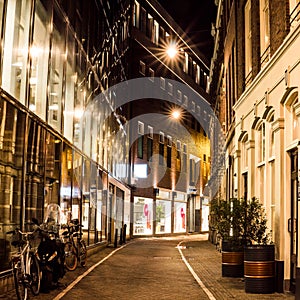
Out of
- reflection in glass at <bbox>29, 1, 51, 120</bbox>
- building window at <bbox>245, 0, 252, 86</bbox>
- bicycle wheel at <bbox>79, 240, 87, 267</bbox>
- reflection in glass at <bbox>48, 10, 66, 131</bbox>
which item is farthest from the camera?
building window at <bbox>245, 0, 252, 86</bbox>

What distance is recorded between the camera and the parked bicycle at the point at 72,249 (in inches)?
647

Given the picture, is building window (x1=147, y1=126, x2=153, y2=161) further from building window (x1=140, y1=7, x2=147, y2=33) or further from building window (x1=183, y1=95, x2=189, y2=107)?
building window (x1=183, y1=95, x2=189, y2=107)

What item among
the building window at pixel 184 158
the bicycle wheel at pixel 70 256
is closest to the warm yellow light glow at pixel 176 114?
the building window at pixel 184 158

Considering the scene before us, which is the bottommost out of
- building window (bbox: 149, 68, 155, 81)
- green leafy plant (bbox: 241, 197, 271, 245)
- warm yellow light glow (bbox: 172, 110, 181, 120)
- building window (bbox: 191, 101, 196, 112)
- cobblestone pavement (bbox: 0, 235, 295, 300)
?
cobblestone pavement (bbox: 0, 235, 295, 300)

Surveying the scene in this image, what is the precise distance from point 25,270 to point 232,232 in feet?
19.0

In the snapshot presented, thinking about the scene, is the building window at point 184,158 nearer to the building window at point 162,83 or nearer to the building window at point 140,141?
the building window at point 162,83

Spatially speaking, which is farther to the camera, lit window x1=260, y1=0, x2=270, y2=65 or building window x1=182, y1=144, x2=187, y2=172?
building window x1=182, y1=144, x2=187, y2=172

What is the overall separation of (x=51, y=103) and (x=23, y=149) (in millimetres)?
3918

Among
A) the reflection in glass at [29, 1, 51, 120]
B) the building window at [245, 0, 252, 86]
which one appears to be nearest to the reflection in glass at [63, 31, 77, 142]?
the reflection in glass at [29, 1, 51, 120]

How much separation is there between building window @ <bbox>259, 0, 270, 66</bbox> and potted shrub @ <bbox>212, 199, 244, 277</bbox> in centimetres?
415

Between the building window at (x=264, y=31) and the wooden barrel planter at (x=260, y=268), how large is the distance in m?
5.52

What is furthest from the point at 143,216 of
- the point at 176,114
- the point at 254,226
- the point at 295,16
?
the point at 295,16

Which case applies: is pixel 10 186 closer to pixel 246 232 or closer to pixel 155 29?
pixel 246 232

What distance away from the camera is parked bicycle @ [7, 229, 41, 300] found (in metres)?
10.8
